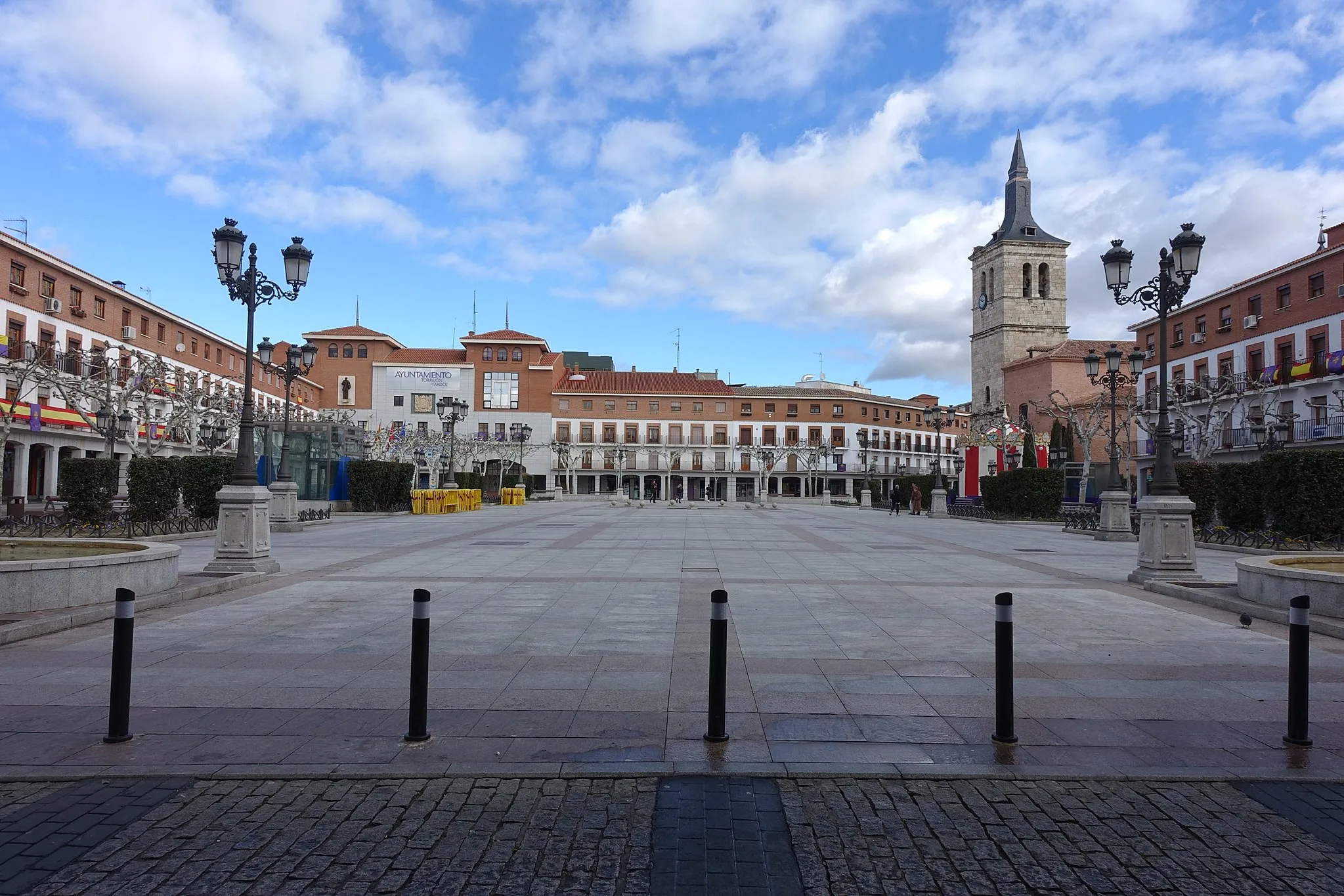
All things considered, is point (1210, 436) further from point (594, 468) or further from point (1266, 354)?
point (594, 468)

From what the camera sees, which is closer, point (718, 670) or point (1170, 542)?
point (718, 670)

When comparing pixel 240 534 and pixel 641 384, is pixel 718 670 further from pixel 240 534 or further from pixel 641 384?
pixel 641 384

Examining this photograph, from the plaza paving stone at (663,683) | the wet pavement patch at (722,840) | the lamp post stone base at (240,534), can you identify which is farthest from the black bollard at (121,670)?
the lamp post stone base at (240,534)

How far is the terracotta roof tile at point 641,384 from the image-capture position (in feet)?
249

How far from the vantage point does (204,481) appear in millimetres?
18547

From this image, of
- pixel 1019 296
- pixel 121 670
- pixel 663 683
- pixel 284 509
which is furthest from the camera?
pixel 1019 296

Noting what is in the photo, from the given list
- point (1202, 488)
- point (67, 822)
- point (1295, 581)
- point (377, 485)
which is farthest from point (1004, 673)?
point (377, 485)

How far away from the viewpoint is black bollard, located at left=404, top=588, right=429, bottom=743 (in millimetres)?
4184

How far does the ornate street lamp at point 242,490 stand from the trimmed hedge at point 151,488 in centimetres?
682

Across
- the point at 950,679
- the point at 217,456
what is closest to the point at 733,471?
the point at 217,456

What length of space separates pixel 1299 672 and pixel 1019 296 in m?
78.1

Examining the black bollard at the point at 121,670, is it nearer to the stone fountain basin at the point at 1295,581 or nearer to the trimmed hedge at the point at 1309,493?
the stone fountain basin at the point at 1295,581

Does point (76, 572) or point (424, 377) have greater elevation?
point (424, 377)

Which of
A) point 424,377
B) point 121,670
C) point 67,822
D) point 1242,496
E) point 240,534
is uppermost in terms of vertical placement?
point 424,377
